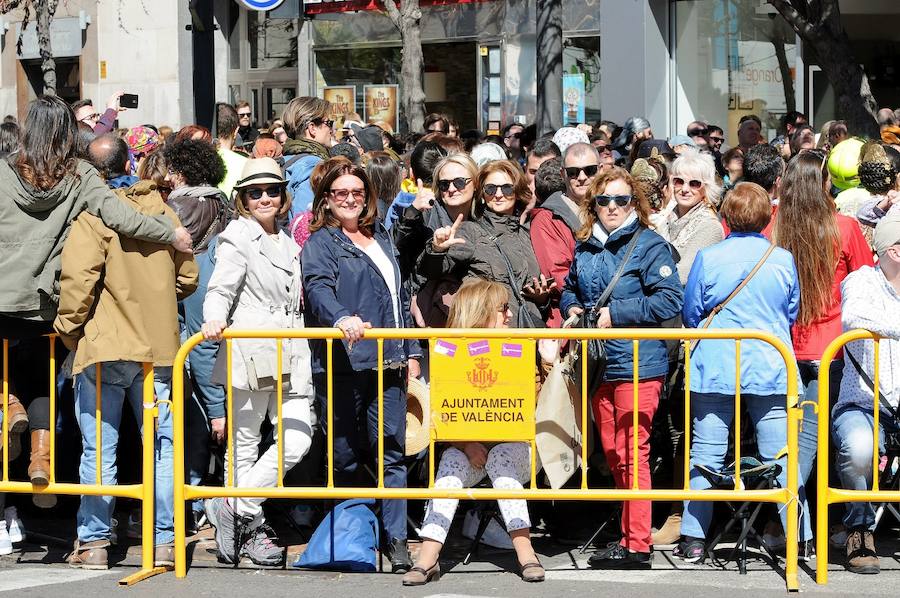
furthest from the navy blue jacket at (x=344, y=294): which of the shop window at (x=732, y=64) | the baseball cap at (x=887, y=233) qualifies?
the shop window at (x=732, y=64)

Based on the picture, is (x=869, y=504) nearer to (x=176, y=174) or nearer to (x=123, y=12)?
(x=176, y=174)

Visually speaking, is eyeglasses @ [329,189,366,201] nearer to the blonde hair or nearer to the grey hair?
the blonde hair

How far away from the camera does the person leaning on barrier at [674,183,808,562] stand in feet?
21.8

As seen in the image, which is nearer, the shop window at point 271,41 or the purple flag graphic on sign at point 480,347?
the purple flag graphic on sign at point 480,347

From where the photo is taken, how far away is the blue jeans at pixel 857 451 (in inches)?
262

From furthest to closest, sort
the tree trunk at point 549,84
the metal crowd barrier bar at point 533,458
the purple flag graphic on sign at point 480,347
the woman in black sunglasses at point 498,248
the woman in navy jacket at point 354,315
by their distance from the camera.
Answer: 1. the tree trunk at point 549,84
2. the woman in black sunglasses at point 498,248
3. the woman in navy jacket at point 354,315
4. the purple flag graphic on sign at point 480,347
5. the metal crowd barrier bar at point 533,458

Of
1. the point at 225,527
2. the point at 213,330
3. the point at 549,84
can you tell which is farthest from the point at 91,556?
the point at 549,84

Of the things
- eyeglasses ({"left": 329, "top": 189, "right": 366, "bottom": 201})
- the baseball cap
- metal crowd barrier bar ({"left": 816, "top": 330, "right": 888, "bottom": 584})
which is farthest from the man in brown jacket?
the baseball cap

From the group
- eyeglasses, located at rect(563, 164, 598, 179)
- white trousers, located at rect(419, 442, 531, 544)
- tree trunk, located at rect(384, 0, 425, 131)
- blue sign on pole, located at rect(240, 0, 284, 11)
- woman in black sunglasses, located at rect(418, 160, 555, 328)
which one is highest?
blue sign on pole, located at rect(240, 0, 284, 11)

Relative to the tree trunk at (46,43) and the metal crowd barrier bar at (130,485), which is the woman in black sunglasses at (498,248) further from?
the tree trunk at (46,43)

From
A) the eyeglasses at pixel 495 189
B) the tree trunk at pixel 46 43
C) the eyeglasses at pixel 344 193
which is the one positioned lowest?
the eyeglasses at pixel 344 193

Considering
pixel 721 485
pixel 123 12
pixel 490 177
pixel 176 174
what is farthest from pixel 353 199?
pixel 123 12

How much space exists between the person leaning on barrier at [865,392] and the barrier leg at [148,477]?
348 cm

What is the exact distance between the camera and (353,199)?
6898 mm
